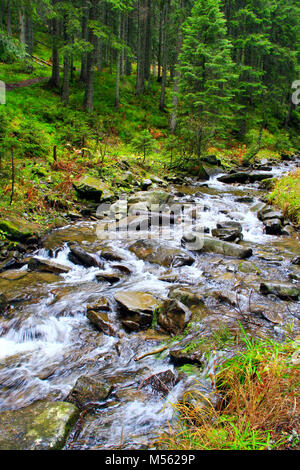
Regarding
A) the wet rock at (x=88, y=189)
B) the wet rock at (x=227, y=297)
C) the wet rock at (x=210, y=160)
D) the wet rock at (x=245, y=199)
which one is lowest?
the wet rock at (x=227, y=297)

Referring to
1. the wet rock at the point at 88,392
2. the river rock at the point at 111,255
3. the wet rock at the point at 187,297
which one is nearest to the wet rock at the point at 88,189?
the river rock at the point at 111,255

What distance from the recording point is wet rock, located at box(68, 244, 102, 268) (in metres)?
5.92

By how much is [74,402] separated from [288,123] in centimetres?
3756

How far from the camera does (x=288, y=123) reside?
107ft

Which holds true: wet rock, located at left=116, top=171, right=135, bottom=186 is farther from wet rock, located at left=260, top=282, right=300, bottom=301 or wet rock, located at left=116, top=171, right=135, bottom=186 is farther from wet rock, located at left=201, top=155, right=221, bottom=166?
wet rock, located at left=260, top=282, right=300, bottom=301

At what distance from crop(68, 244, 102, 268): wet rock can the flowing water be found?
12 centimetres

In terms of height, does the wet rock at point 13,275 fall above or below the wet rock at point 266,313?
above

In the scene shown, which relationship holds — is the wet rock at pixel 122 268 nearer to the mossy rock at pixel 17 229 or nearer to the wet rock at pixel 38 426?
the mossy rock at pixel 17 229

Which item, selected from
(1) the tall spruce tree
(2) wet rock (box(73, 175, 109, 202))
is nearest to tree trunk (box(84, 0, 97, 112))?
(1) the tall spruce tree

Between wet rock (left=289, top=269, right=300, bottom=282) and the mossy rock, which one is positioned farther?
the mossy rock

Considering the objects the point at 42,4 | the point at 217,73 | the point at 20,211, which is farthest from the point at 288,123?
the point at 20,211

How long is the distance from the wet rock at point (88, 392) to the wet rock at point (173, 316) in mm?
1237

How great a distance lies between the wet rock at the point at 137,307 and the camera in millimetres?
4078
